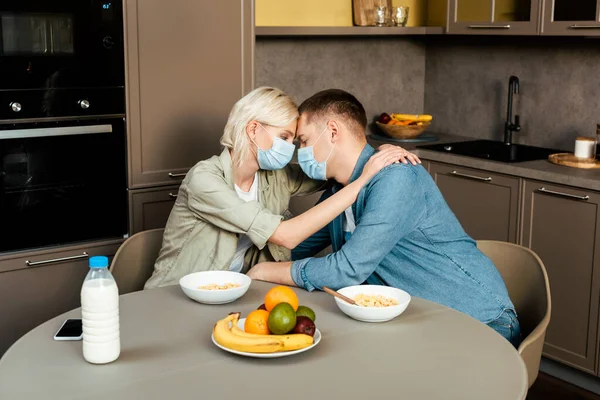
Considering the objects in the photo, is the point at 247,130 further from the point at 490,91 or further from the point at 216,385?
the point at 490,91

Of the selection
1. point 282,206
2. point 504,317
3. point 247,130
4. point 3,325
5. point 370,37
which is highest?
point 370,37

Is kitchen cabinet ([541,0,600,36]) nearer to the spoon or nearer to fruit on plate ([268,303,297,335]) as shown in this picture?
the spoon

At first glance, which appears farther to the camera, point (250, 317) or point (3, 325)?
point (3, 325)

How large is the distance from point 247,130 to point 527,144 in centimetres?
222

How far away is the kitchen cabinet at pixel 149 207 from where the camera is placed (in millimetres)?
3223

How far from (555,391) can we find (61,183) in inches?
86.0

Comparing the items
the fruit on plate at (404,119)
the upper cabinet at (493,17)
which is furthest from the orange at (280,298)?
the fruit on plate at (404,119)

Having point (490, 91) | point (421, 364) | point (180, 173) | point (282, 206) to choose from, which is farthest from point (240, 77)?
point (421, 364)

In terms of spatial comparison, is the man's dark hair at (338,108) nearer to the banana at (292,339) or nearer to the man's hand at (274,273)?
the man's hand at (274,273)

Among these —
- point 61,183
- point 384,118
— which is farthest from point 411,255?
point 384,118

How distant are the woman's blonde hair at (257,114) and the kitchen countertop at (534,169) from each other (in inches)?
56.6

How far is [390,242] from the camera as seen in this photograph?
7.05ft

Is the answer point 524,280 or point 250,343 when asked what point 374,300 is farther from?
point 524,280

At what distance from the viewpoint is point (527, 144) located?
422 centimetres
